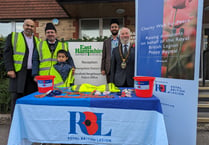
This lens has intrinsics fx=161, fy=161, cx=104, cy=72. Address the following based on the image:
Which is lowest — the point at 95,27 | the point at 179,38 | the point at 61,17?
the point at 179,38

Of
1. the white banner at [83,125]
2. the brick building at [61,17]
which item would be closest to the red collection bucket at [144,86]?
the white banner at [83,125]

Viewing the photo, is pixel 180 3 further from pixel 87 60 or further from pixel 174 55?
pixel 87 60

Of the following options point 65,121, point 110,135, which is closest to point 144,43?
point 110,135

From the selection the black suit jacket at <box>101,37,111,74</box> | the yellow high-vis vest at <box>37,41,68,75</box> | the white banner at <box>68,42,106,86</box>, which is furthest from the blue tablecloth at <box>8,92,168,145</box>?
the white banner at <box>68,42,106,86</box>

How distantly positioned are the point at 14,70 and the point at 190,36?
2.67m

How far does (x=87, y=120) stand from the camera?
1809mm

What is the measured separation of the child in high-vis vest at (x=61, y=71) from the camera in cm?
259

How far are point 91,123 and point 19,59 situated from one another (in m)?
1.75

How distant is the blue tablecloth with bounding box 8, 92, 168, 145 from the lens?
175 centimetres

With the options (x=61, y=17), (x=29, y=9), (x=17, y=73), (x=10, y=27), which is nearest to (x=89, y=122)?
(x=17, y=73)

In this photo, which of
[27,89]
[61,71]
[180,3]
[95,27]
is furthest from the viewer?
[95,27]

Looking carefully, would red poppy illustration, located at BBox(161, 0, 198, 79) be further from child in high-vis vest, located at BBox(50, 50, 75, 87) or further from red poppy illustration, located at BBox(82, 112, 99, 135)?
child in high-vis vest, located at BBox(50, 50, 75, 87)

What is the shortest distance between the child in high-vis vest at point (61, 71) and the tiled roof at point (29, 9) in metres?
4.83

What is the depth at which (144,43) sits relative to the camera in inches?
98.2
